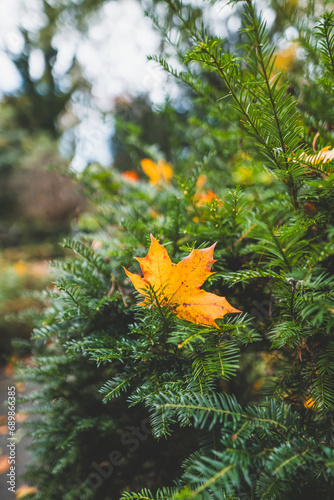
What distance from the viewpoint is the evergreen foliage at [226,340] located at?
0.37 m

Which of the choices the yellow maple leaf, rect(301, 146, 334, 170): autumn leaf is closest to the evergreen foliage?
rect(301, 146, 334, 170): autumn leaf

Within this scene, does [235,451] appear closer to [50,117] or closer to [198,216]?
[198,216]

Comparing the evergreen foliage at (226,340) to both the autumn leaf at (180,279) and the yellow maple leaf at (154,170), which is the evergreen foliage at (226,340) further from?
the yellow maple leaf at (154,170)

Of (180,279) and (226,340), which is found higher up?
(180,279)

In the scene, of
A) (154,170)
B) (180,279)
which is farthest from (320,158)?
(154,170)

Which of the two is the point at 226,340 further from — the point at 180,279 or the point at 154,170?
the point at 154,170

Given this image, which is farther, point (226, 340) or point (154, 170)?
point (154, 170)

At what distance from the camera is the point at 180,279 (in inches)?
18.6

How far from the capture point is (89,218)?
3.77 feet

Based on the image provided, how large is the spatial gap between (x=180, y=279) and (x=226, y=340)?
0.46ft

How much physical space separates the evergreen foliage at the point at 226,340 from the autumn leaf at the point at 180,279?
0.07ft

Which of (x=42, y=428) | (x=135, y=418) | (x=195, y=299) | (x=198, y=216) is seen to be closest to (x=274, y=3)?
(x=198, y=216)

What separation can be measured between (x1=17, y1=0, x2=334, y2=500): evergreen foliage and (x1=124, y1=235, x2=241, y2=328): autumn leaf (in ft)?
0.07

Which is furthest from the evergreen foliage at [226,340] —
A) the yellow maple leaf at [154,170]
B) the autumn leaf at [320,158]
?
the yellow maple leaf at [154,170]
